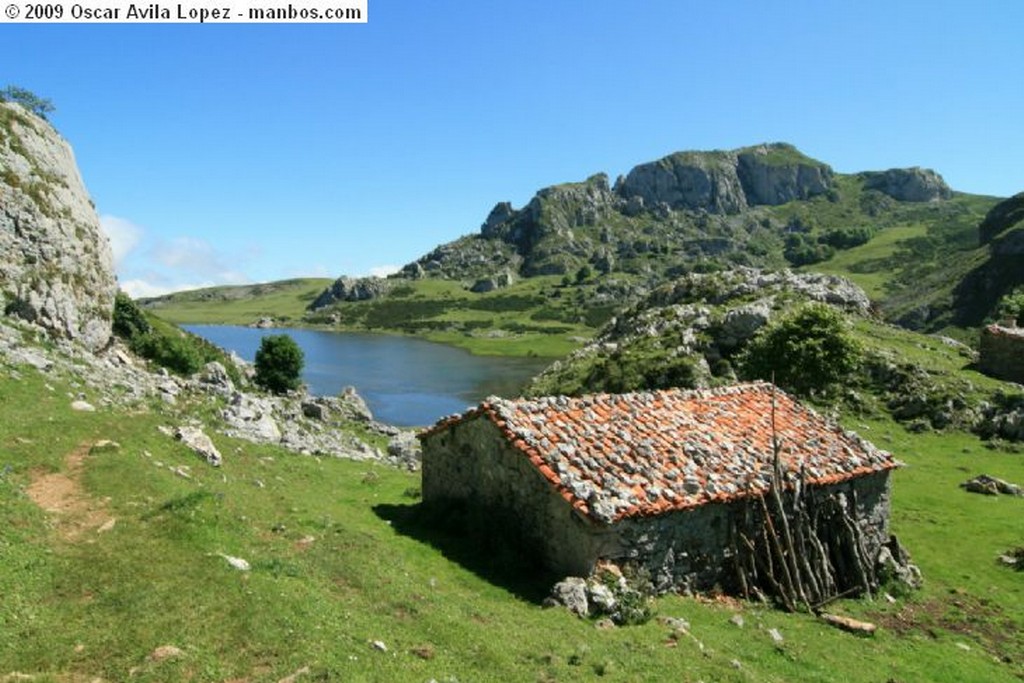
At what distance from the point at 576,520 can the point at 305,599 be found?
713 centimetres

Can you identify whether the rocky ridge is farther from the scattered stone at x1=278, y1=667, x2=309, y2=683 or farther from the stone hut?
the scattered stone at x1=278, y1=667, x2=309, y2=683

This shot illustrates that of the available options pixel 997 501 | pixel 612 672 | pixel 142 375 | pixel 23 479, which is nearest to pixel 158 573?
pixel 23 479

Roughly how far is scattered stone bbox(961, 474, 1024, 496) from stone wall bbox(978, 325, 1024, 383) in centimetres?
2687

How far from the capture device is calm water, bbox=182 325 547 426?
9225 cm

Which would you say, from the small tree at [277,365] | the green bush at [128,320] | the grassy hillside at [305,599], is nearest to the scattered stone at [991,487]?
the grassy hillside at [305,599]

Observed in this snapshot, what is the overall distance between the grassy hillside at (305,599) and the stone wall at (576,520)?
952 mm

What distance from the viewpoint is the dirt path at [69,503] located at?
51.6 feet

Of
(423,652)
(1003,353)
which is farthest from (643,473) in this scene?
(1003,353)

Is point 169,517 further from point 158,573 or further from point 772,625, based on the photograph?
point 772,625

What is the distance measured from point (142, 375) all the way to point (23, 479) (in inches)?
917

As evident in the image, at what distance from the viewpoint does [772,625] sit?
1786 cm

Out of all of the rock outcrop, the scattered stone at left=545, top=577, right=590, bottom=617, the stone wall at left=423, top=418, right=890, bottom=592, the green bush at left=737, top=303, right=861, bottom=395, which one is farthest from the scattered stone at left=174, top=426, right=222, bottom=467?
the green bush at left=737, top=303, right=861, bottom=395

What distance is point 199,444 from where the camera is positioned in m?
25.1

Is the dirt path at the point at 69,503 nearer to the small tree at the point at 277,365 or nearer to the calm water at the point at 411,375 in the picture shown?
the small tree at the point at 277,365
